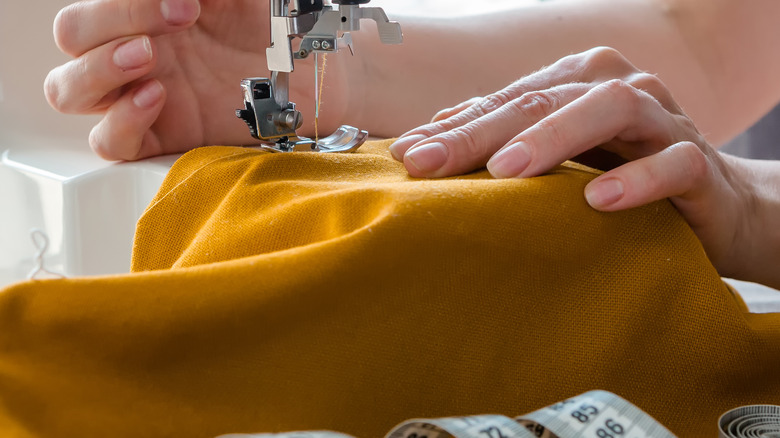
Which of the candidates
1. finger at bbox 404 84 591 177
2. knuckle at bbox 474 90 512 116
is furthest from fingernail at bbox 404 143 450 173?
knuckle at bbox 474 90 512 116

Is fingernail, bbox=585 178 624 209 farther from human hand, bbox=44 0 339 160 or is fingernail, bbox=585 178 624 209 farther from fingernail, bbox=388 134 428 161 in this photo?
human hand, bbox=44 0 339 160

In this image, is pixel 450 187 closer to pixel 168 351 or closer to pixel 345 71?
pixel 168 351

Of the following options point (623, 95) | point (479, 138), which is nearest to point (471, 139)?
point (479, 138)

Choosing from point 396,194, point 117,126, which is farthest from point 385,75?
point 396,194

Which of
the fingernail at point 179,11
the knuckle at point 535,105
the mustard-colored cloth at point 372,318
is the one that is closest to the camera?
the mustard-colored cloth at point 372,318

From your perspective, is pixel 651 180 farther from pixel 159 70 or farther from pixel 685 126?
pixel 159 70

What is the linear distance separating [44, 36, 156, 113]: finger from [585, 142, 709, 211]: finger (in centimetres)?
51

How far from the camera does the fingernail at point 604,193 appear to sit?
1.69 ft

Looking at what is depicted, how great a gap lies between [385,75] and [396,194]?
0.71m

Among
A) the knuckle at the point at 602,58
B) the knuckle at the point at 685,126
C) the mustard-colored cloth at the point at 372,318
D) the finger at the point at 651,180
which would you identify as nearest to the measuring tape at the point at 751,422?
the mustard-colored cloth at the point at 372,318

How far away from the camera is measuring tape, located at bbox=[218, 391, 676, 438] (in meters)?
0.40

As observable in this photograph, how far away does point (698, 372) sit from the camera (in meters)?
0.50

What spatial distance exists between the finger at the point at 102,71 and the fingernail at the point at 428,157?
365 millimetres

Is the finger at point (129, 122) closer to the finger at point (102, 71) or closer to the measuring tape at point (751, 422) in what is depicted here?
the finger at point (102, 71)
